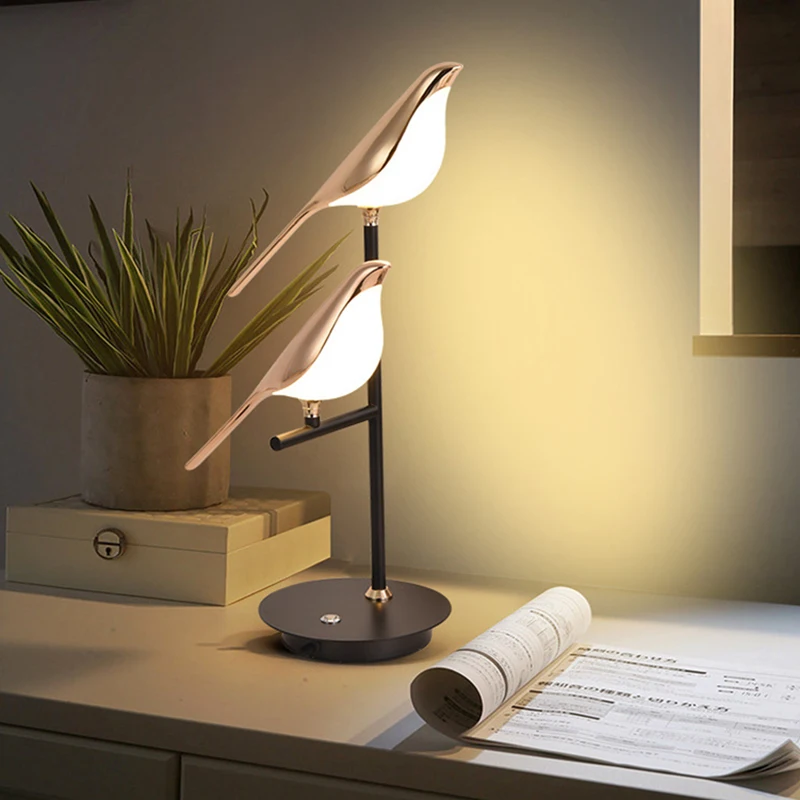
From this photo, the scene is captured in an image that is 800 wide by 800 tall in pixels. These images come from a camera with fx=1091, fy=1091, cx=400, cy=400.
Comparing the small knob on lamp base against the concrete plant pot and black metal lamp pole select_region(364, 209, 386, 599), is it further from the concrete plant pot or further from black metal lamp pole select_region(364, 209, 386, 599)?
the concrete plant pot

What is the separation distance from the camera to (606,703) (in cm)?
82

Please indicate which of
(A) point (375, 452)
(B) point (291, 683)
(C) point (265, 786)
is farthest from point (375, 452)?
(C) point (265, 786)

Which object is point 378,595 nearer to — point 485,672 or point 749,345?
point 485,672

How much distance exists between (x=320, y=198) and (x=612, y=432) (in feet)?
1.52

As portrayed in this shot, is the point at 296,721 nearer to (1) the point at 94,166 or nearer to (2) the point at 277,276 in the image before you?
(2) the point at 277,276

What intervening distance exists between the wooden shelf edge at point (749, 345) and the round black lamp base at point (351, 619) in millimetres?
385

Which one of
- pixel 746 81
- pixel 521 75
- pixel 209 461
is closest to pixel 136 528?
pixel 209 461

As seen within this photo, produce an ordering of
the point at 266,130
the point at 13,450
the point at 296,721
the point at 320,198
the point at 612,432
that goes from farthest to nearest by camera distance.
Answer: the point at 13,450 → the point at 266,130 → the point at 612,432 → the point at 320,198 → the point at 296,721

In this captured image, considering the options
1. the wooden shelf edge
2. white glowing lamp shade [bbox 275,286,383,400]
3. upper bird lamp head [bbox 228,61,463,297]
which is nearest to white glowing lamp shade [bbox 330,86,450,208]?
upper bird lamp head [bbox 228,61,463,297]

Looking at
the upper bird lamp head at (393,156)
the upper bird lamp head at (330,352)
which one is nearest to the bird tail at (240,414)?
the upper bird lamp head at (330,352)

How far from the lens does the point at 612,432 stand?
1231 mm

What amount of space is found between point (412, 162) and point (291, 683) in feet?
1.53

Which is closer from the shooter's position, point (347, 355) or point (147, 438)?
point (347, 355)

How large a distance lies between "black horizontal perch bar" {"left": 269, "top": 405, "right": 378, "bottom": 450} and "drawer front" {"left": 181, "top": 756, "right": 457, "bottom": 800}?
0.81 feet
